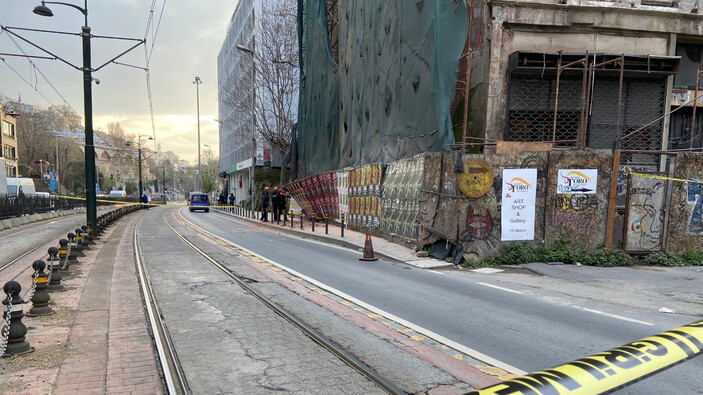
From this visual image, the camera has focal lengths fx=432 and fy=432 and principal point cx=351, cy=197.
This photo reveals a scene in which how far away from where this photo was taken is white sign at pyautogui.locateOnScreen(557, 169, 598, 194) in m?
10.5

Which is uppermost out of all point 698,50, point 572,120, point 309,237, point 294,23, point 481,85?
point 294,23

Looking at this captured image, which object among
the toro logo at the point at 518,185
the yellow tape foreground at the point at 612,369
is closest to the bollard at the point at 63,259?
the yellow tape foreground at the point at 612,369

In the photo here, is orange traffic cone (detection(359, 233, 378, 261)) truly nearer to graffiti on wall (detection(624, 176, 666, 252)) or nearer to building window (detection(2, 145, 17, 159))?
graffiti on wall (detection(624, 176, 666, 252))

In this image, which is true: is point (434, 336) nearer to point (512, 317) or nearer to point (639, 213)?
point (512, 317)

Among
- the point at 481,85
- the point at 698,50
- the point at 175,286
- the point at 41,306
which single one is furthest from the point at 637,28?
the point at 41,306

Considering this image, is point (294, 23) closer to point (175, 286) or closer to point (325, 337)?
point (175, 286)

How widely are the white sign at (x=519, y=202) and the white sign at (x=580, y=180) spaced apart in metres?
0.76

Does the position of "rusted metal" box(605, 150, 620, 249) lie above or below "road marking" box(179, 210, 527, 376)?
above

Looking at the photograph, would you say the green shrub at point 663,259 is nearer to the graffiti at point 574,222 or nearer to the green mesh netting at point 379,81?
the graffiti at point 574,222

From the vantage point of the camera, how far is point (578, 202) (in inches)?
415

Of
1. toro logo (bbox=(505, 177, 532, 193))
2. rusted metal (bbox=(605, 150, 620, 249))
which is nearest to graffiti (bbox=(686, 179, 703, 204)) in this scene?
rusted metal (bbox=(605, 150, 620, 249))

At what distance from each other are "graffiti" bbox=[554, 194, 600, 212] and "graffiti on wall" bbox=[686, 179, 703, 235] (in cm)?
224

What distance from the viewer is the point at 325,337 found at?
5.10 meters

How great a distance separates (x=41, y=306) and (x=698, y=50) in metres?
18.5
